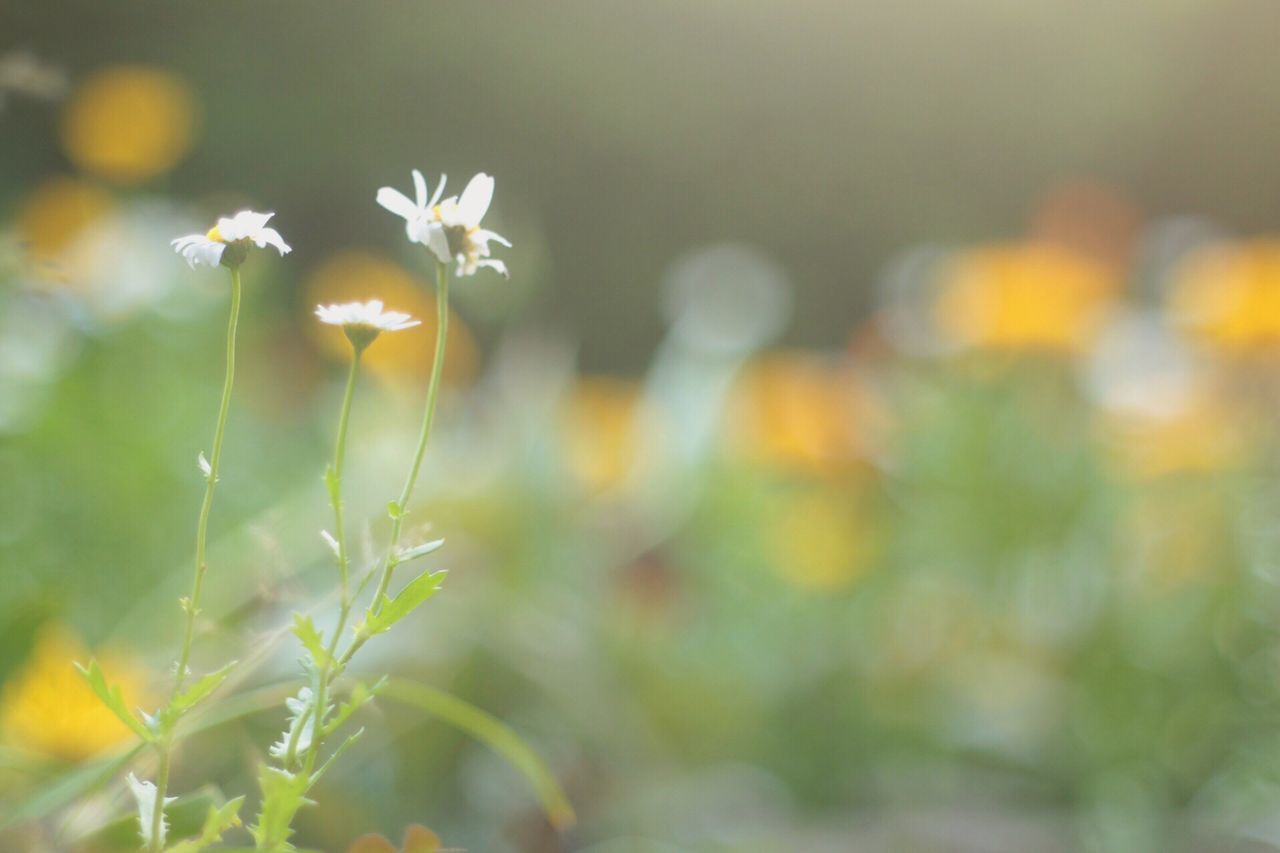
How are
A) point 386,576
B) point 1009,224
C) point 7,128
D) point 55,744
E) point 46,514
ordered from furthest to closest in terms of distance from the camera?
point 1009,224
point 7,128
point 46,514
point 55,744
point 386,576

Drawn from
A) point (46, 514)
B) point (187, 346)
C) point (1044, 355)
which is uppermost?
point (1044, 355)

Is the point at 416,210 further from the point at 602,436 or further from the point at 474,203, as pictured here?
the point at 602,436

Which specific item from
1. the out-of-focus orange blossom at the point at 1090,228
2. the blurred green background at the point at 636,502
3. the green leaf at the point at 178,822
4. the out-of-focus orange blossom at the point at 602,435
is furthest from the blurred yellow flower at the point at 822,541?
the green leaf at the point at 178,822

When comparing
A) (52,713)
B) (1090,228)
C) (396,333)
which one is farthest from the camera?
(1090,228)

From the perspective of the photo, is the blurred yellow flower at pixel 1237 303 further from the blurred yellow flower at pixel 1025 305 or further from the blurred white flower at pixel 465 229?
the blurred white flower at pixel 465 229

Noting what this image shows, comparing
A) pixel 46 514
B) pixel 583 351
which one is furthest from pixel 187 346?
pixel 583 351

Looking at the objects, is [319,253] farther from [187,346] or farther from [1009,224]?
[1009,224]

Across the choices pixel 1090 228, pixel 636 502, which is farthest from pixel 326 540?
pixel 1090 228

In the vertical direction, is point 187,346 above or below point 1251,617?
above
